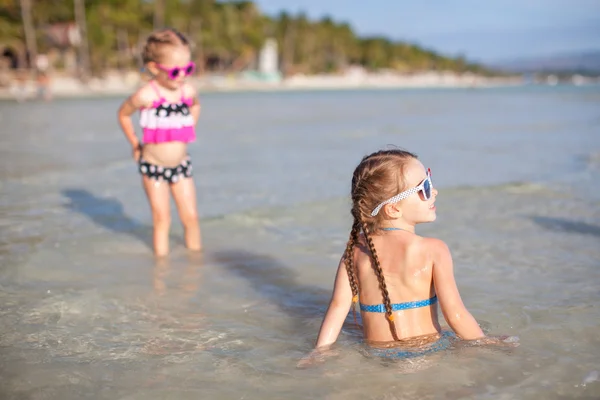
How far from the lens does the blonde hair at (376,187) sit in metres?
2.92

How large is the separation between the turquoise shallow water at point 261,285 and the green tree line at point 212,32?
15.0 metres

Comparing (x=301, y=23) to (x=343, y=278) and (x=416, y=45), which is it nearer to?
(x=416, y=45)

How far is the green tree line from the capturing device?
189 feet

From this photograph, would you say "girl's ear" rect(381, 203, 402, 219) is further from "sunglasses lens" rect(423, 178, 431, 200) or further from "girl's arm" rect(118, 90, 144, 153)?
"girl's arm" rect(118, 90, 144, 153)

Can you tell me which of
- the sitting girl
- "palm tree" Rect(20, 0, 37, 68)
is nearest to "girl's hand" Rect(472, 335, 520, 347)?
the sitting girl

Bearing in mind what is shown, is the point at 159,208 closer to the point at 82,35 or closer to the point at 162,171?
the point at 162,171

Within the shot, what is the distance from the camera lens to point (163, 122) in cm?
503

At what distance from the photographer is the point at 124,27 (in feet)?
211

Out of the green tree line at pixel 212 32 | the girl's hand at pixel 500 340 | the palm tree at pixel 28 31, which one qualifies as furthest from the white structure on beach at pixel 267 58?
the girl's hand at pixel 500 340

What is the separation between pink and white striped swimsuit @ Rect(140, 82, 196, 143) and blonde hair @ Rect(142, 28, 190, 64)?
209 millimetres

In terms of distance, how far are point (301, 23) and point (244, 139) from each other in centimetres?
9685

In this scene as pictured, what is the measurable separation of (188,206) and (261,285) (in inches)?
41.2

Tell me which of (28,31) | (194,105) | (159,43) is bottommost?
(194,105)

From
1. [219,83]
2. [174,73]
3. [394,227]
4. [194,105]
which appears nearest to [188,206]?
[194,105]
